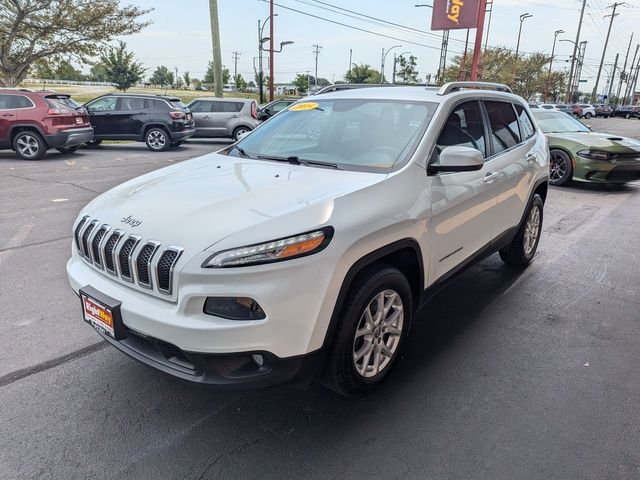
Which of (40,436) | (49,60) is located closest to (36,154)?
(40,436)

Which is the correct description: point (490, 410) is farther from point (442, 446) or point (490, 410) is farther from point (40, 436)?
point (40, 436)

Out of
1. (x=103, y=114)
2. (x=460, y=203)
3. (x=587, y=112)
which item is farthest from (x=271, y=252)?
(x=587, y=112)

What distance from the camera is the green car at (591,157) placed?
29.7ft

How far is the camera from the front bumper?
11.7 meters

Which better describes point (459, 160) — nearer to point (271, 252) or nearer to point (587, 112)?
point (271, 252)

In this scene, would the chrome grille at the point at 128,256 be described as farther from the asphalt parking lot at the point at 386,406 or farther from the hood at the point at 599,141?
the hood at the point at 599,141

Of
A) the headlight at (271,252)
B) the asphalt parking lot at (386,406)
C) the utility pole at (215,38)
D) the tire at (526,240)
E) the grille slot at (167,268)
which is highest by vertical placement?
the utility pole at (215,38)

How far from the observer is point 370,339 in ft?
8.75

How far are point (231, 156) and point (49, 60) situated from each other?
1093 inches

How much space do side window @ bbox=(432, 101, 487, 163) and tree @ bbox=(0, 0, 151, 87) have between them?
2519cm

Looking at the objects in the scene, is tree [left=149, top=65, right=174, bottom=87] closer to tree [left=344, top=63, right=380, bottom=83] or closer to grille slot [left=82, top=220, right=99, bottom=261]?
tree [left=344, top=63, right=380, bottom=83]

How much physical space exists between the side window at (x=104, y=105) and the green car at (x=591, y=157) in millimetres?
12158

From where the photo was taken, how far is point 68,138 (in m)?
12.0

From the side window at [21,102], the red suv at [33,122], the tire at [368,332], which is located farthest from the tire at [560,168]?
the side window at [21,102]
